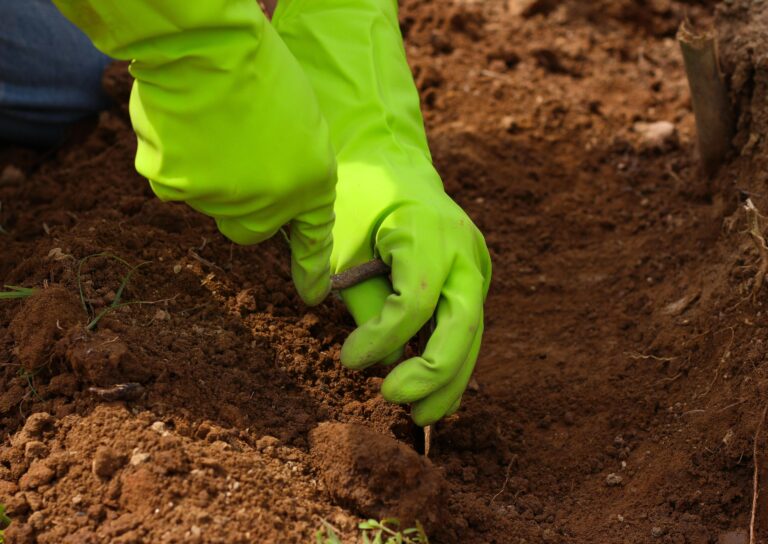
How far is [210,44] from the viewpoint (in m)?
1.63

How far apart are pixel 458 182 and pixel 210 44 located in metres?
1.54

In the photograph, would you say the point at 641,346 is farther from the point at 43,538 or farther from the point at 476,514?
the point at 43,538

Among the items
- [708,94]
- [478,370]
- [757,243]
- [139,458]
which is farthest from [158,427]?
[708,94]

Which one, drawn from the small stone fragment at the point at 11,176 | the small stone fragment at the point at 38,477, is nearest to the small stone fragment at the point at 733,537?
the small stone fragment at the point at 38,477

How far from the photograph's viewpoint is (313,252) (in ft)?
6.30

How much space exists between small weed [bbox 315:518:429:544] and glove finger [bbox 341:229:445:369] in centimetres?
36

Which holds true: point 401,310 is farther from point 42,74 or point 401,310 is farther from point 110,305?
point 42,74

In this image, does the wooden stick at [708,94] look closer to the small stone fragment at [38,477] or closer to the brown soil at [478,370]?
the brown soil at [478,370]

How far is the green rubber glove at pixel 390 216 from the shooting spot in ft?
6.22

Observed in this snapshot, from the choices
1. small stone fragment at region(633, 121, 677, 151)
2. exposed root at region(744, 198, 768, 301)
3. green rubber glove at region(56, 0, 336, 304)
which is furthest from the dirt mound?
small stone fragment at region(633, 121, 677, 151)

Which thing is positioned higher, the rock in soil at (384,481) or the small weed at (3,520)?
the rock in soil at (384,481)

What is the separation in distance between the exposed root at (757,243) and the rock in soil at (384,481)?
918 millimetres

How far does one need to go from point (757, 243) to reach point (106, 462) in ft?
4.78

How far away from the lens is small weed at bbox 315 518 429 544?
162 cm
